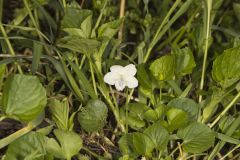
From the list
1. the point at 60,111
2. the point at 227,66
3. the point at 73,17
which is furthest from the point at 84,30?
the point at 227,66

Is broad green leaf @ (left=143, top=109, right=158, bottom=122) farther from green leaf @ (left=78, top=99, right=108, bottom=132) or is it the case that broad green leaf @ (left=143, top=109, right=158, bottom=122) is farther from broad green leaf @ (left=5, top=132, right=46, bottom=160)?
broad green leaf @ (left=5, top=132, right=46, bottom=160)

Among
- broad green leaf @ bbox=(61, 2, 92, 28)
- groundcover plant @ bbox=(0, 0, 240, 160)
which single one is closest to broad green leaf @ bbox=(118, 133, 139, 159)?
groundcover plant @ bbox=(0, 0, 240, 160)

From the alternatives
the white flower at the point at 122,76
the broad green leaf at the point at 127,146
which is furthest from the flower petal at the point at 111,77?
the broad green leaf at the point at 127,146

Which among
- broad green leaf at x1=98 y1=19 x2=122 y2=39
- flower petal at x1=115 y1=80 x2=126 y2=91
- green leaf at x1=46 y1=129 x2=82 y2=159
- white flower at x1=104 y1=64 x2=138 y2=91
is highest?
broad green leaf at x1=98 y1=19 x2=122 y2=39

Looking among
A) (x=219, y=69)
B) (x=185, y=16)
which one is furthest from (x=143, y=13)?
(x=219, y=69)

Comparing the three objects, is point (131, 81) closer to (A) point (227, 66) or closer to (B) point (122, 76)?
(B) point (122, 76)
